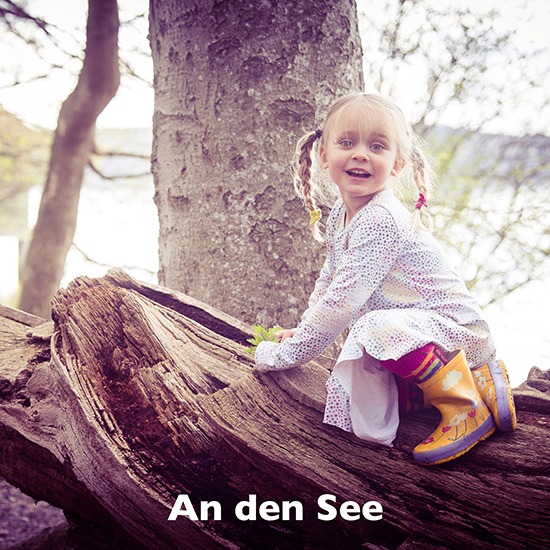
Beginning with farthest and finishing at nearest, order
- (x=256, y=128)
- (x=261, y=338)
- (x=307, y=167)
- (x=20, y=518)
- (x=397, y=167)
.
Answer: (x=20, y=518)
(x=256, y=128)
(x=307, y=167)
(x=261, y=338)
(x=397, y=167)

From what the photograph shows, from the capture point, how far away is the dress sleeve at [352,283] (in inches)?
80.4

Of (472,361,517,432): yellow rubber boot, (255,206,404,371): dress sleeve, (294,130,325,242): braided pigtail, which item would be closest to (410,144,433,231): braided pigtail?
(255,206,404,371): dress sleeve

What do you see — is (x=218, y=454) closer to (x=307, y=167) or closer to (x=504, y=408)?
(x=504, y=408)

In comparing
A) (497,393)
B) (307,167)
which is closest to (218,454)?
(497,393)

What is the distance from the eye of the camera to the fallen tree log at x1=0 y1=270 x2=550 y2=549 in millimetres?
1800

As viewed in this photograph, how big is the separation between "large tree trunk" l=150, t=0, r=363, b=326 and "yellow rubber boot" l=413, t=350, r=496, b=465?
1171 mm

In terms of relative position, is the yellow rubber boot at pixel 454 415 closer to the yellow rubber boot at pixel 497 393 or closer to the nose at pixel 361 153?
the yellow rubber boot at pixel 497 393

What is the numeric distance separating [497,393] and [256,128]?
184cm

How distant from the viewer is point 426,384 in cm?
196

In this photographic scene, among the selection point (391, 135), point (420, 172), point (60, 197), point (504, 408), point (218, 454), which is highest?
point (391, 135)

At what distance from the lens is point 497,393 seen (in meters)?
2.00

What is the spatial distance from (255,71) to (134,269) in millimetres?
4831

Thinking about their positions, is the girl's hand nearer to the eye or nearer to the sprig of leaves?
the sprig of leaves

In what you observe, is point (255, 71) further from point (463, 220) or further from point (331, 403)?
point (463, 220)
